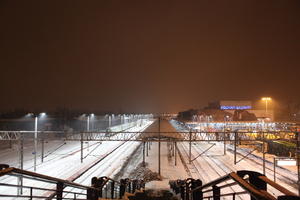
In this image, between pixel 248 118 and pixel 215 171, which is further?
pixel 248 118

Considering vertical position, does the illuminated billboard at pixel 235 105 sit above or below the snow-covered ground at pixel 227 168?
above

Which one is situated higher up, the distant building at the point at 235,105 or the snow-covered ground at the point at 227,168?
the distant building at the point at 235,105

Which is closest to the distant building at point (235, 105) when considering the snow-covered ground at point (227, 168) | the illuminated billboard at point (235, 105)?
the illuminated billboard at point (235, 105)

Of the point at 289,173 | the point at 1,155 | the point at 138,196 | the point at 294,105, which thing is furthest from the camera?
the point at 294,105

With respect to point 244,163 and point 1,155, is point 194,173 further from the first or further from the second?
point 1,155

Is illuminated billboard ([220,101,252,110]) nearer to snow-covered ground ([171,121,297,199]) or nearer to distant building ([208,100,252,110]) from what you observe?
distant building ([208,100,252,110])

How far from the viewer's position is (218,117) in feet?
248

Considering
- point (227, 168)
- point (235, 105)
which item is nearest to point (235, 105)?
point (235, 105)

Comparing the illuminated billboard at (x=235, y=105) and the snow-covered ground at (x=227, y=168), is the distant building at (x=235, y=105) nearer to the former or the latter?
the illuminated billboard at (x=235, y=105)

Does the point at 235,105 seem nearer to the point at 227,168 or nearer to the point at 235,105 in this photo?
the point at 235,105

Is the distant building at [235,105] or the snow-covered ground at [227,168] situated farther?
the distant building at [235,105]

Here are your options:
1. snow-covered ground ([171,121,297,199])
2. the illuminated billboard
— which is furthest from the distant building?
snow-covered ground ([171,121,297,199])

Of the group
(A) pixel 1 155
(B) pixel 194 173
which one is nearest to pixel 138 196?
(B) pixel 194 173

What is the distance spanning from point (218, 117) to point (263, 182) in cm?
7773
